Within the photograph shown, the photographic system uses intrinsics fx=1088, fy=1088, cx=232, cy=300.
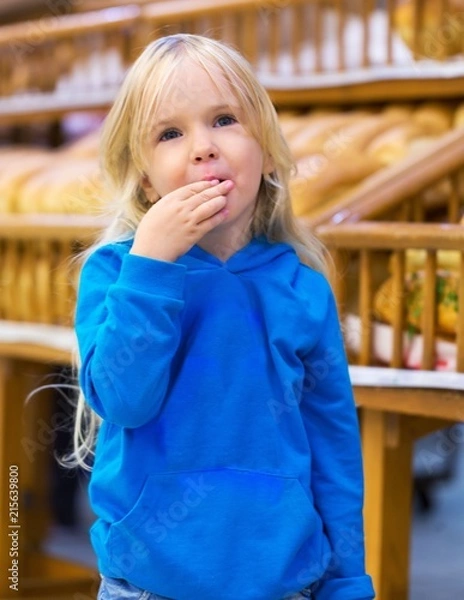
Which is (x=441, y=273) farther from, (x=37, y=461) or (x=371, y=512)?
(x=37, y=461)

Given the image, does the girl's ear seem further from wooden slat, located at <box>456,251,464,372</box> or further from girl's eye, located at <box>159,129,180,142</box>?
wooden slat, located at <box>456,251,464,372</box>

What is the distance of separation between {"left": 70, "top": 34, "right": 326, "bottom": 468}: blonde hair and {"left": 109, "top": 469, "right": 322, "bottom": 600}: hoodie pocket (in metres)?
0.22

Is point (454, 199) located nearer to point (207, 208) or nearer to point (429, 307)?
→ point (429, 307)

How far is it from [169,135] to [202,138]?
0.17 ft

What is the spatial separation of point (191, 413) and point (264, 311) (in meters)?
0.14

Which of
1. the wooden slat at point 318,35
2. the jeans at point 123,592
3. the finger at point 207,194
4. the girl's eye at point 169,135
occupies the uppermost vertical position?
the wooden slat at point 318,35

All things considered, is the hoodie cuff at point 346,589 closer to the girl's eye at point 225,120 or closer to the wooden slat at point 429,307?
the girl's eye at point 225,120

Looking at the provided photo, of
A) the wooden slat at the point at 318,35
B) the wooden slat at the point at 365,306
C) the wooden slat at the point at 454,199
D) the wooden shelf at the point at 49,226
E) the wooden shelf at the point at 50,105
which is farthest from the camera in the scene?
the wooden shelf at the point at 50,105

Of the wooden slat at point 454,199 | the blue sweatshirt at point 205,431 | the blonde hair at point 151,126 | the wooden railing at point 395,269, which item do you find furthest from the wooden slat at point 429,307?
the blue sweatshirt at point 205,431

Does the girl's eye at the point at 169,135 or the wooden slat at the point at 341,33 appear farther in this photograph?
the wooden slat at the point at 341,33

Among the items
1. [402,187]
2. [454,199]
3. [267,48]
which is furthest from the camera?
[267,48]

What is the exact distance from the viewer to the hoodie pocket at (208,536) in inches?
44.4

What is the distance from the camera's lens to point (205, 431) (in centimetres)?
114

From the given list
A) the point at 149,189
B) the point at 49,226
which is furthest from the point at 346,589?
the point at 49,226
